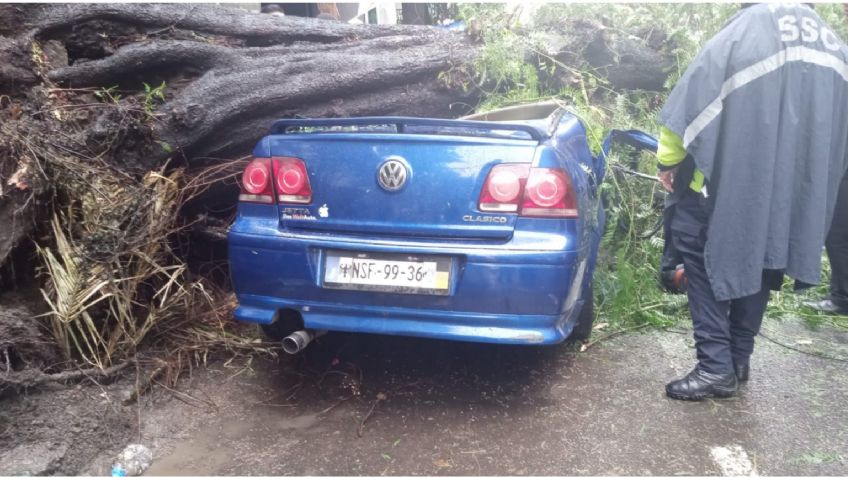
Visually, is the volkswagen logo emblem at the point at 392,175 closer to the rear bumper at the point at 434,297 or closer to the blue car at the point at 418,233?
the blue car at the point at 418,233

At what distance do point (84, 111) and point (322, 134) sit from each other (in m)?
1.59

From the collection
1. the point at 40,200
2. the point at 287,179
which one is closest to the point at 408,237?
the point at 287,179

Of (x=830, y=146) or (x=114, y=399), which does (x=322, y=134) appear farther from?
(x=830, y=146)

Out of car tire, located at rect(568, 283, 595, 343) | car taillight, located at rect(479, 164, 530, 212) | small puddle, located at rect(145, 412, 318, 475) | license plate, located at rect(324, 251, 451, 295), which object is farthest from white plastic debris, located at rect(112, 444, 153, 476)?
car tire, located at rect(568, 283, 595, 343)

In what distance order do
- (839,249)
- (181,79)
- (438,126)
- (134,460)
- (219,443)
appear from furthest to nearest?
(181,79), (839,249), (438,126), (219,443), (134,460)

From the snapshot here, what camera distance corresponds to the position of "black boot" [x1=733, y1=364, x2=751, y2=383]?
10.3 ft

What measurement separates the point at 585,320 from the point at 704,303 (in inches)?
27.2

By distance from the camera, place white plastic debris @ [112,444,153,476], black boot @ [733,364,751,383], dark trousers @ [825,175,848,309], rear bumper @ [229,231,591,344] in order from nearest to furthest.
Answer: white plastic debris @ [112,444,153,476] → rear bumper @ [229,231,591,344] → black boot @ [733,364,751,383] → dark trousers @ [825,175,848,309]

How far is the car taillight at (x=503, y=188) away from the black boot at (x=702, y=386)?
1.18 metres

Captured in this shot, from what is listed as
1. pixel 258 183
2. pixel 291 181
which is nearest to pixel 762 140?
pixel 291 181

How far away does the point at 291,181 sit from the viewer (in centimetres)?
288

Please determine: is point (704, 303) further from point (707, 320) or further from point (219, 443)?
point (219, 443)

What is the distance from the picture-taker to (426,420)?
2.81m

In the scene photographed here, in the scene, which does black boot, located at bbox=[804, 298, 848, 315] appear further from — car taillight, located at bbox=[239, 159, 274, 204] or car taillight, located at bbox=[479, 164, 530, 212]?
car taillight, located at bbox=[239, 159, 274, 204]
